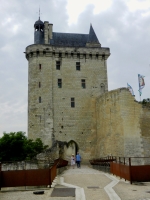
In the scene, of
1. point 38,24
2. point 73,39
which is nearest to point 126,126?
point 73,39

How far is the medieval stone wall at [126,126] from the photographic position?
87.5 feet

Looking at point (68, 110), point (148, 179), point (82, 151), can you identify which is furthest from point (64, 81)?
point (148, 179)

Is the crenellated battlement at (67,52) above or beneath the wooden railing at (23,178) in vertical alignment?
above

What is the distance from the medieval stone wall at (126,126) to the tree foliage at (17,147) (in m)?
7.91

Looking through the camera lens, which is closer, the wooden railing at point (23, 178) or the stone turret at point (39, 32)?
the wooden railing at point (23, 178)

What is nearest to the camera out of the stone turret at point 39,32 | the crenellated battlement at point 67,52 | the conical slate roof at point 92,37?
the crenellated battlement at point 67,52

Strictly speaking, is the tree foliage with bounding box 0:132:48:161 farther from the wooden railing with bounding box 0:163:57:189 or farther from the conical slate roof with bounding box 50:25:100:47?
the wooden railing with bounding box 0:163:57:189

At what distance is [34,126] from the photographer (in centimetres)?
3353

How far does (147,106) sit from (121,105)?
2767mm

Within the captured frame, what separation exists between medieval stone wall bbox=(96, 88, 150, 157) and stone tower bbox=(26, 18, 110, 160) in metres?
5.92

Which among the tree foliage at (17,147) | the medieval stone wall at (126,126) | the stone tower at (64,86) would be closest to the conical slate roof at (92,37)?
the stone tower at (64,86)

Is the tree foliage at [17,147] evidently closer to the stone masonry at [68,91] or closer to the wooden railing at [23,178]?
the stone masonry at [68,91]

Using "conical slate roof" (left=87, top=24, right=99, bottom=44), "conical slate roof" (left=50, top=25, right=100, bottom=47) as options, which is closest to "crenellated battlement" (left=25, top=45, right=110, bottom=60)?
"conical slate roof" (left=50, top=25, right=100, bottom=47)

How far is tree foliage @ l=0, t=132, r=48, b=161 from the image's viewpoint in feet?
103
